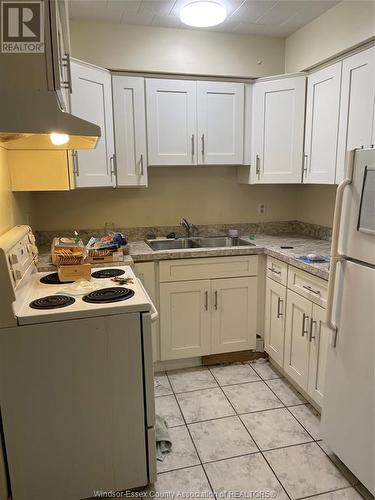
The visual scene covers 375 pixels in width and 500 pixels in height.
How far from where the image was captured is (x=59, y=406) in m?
1.55

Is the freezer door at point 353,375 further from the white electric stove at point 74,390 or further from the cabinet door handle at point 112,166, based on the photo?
the cabinet door handle at point 112,166

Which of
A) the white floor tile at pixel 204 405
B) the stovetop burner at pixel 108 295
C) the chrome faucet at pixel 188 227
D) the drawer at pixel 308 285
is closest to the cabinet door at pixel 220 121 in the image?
the chrome faucet at pixel 188 227

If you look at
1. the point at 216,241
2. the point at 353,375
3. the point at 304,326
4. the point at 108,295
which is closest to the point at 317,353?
the point at 304,326

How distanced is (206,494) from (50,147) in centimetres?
203

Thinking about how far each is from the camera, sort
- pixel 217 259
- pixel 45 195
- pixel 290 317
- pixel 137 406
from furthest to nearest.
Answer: pixel 45 195 < pixel 217 259 < pixel 290 317 < pixel 137 406

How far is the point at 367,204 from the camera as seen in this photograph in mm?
1534

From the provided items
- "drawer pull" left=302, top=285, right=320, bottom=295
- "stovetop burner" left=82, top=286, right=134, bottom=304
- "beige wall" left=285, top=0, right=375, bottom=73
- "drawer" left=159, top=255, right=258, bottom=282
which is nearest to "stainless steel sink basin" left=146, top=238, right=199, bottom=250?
"drawer" left=159, top=255, right=258, bottom=282

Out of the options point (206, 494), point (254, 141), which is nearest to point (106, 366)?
point (206, 494)

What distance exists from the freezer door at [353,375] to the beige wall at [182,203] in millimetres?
1470

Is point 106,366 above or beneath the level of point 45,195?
beneath

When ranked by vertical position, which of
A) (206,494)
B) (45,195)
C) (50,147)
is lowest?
(206,494)

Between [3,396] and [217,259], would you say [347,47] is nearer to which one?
[217,259]

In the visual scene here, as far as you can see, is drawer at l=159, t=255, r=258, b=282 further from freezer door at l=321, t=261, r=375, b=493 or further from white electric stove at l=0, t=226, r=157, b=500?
freezer door at l=321, t=261, r=375, b=493

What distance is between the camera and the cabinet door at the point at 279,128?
2.79 metres
